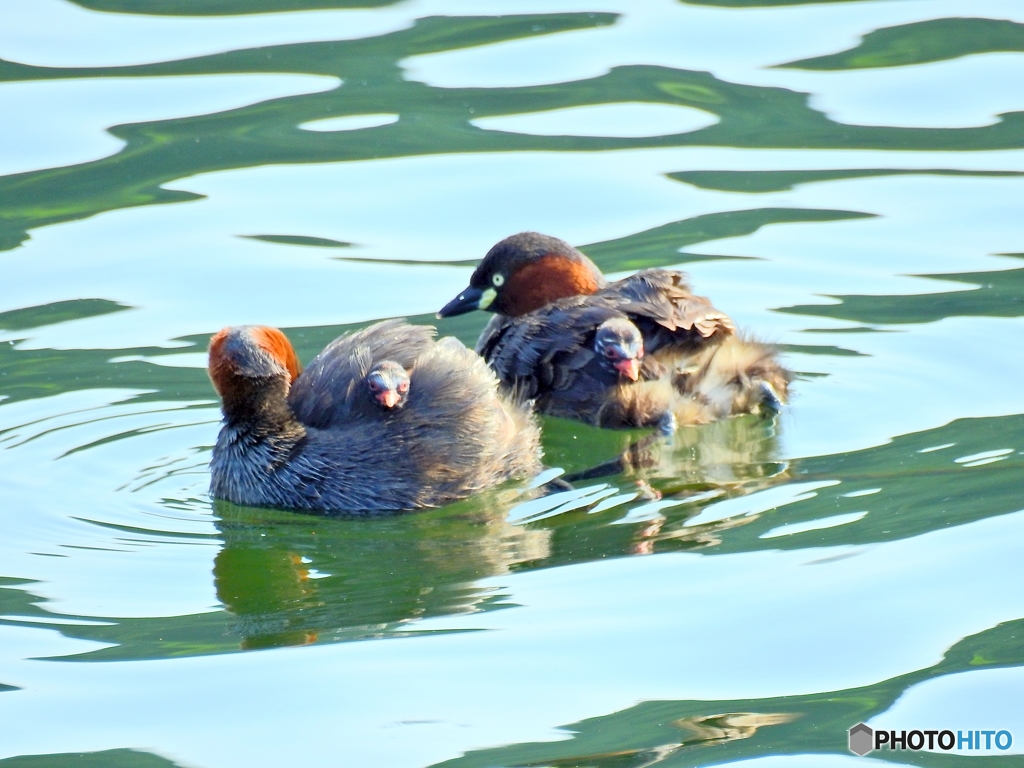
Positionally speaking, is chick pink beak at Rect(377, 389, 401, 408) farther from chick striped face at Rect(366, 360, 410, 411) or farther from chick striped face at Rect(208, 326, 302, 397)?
chick striped face at Rect(208, 326, 302, 397)

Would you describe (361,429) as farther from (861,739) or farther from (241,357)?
(861,739)

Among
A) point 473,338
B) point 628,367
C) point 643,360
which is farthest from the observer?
point 473,338

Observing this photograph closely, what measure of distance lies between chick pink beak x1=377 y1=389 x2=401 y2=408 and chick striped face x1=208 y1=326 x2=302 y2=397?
49 centimetres

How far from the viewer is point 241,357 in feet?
20.4

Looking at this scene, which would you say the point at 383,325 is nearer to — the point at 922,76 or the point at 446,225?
the point at 446,225

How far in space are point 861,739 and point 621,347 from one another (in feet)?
8.15

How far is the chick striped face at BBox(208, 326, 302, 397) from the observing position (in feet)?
20.4

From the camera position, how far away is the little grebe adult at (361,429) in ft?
20.3

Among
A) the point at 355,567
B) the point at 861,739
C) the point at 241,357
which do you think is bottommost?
the point at 861,739

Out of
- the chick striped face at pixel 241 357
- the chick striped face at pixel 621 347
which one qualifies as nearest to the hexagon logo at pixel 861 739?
the chick striped face at pixel 621 347

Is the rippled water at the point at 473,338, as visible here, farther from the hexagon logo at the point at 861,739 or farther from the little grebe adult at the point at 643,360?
the little grebe adult at the point at 643,360

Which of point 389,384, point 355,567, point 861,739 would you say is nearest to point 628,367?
point 389,384

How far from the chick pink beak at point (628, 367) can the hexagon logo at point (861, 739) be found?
2.35 meters

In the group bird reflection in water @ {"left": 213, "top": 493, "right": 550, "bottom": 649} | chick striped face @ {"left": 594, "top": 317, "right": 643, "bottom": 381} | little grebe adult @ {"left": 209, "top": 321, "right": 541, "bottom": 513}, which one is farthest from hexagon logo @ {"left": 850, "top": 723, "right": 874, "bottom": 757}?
chick striped face @ {"left": 594, "top": 317, "right": 643, "bottom": 381}
